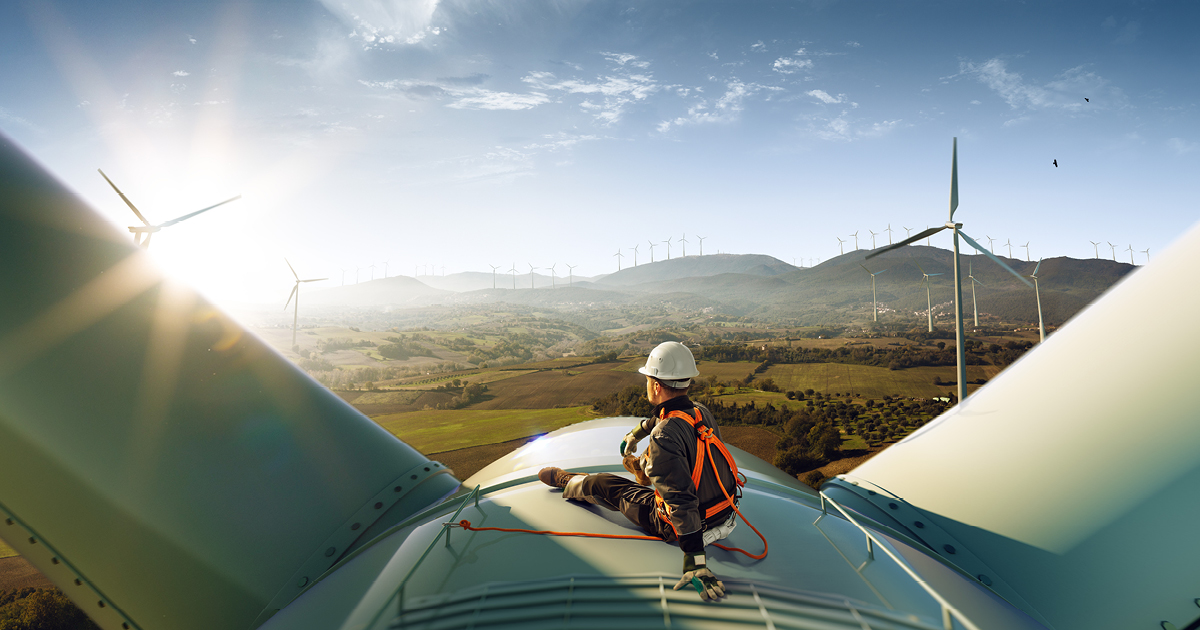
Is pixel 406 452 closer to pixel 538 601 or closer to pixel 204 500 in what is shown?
pixel 204 500

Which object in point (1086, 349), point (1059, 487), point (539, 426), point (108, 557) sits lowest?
point (539, 426)

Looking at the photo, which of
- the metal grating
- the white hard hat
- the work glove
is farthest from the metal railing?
the white hard hat

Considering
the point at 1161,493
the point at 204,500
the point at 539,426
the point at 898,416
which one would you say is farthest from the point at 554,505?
the point at 898,416

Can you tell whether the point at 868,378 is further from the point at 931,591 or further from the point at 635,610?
the point at 635,610

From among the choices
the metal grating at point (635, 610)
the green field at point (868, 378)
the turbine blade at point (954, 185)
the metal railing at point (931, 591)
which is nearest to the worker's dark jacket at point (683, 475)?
the metal grating at point (635, 610)

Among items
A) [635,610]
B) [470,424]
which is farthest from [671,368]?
[470,424]

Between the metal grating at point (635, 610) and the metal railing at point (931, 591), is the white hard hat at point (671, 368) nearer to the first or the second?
the metal grating at point (635, 610)
